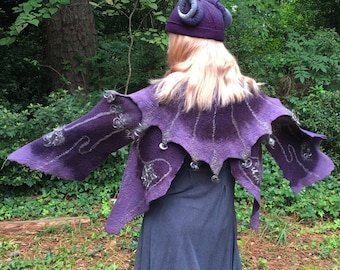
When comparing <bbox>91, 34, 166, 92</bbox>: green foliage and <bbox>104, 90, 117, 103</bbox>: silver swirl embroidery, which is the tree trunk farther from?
<bbox>104, 90, 117, 103</bbox>: silver swirl embroidery

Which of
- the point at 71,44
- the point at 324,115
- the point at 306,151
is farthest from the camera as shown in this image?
the point at 71,44

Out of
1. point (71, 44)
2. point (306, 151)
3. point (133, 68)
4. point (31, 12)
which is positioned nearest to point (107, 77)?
point (133, 68)

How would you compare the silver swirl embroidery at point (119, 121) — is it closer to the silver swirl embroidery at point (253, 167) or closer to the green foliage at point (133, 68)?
the silver swirl embroidery at point (253, 167)

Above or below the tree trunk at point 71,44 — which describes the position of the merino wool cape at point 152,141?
above

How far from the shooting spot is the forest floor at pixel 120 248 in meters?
3.78

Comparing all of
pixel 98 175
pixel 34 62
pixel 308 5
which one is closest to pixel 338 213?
pixel 98 175

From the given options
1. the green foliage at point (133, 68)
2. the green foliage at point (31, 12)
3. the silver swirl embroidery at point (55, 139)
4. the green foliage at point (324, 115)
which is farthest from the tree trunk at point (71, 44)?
→ the silver swirl embroidery at point (55, 139)

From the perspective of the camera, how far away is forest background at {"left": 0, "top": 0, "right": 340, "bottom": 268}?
191 inches

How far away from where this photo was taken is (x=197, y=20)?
1.86 metres

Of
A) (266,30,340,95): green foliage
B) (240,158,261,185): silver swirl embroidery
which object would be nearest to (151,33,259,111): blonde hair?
(240,158,261,185): silver swirl embroidery

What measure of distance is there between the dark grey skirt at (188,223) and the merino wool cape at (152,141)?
0.08 meters

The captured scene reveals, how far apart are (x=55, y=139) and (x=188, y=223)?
27.5 inches

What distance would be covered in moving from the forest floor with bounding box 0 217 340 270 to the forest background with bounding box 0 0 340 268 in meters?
0.31

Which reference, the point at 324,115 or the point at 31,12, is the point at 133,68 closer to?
the point at 31,12
